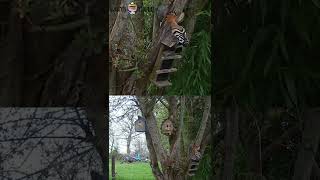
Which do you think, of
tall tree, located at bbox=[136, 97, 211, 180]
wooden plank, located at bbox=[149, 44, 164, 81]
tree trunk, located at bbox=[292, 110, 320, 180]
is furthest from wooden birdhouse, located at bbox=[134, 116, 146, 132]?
tree trunk, located at bbox=[292, 110, 320, 180]

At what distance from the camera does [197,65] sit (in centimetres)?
152

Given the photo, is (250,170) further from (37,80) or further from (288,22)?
(37,80)

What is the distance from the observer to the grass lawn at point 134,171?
152 centimetres

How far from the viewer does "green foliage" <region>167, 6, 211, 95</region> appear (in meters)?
1.51

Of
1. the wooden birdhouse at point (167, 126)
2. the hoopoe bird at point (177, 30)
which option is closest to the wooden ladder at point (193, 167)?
the wooden birdhouse at point (167, 126)

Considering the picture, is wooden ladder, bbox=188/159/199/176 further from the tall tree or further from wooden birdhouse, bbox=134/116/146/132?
wooden birdhouse, bbox=134/116/146/132

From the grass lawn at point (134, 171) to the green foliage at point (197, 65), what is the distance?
23cm

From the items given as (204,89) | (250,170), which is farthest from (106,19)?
(250,170)

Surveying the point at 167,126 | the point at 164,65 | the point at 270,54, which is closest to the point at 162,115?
the point at 167,126

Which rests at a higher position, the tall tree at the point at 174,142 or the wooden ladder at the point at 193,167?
the tall tree at the point at 174,142

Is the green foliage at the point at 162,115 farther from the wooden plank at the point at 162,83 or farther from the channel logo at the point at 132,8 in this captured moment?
the channel logo at the point at 132,8

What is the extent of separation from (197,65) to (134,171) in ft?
1.14

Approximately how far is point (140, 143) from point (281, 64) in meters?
0.45

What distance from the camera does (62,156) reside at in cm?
155
